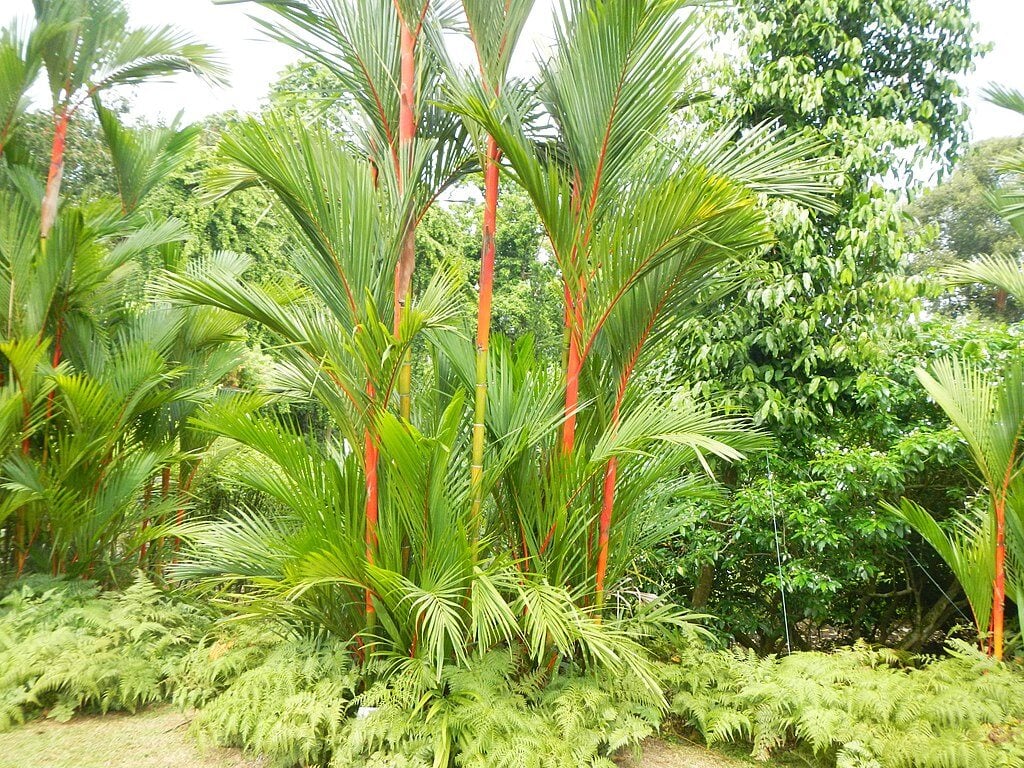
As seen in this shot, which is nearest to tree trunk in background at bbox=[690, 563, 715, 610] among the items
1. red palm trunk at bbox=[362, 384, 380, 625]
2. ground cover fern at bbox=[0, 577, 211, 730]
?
red palm trunk at bbox=[362, 384, 380, 625]

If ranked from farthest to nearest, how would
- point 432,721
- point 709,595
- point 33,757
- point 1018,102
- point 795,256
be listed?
point 709,595, point 795,256, point 1018,102, point 33,757, point 432,721

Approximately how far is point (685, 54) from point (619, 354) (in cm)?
106

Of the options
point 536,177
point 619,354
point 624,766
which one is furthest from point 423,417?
point 624,766

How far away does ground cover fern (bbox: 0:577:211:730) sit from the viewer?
287cm

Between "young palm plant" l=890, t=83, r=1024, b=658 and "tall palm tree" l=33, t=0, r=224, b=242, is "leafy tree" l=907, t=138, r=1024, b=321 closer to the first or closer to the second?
"young palm plant" l=890, t=83, r=1024, b=658

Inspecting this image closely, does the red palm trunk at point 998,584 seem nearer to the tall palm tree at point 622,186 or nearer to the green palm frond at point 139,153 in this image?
the tall palm tree at point 622,186

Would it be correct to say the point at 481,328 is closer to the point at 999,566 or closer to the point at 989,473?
the point at 989,473

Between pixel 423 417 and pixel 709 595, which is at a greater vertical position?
pixel 423 417

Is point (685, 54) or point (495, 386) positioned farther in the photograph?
point (495, 386)

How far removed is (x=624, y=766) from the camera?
2527mm

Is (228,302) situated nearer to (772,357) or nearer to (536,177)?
(536,177)

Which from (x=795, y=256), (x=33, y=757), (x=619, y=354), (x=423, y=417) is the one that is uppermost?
(x=795, y=256)

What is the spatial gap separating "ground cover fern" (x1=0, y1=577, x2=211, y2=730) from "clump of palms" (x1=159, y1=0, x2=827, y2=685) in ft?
1.98

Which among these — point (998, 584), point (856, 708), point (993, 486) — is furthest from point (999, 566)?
point (856, 708)
